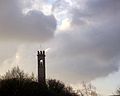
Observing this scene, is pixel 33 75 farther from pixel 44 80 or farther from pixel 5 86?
pixel 5 86

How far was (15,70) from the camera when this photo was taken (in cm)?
8656

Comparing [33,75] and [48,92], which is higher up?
[33,75]

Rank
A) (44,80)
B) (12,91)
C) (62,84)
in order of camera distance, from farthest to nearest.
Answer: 1. (62,84)
2. (44,80)
3. (12,91)

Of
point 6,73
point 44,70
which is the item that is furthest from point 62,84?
point 6,73

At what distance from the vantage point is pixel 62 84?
270 ft

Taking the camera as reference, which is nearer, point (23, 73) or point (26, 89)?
point (26, 89)

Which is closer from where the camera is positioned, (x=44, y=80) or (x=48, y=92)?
(x=48, y=92)

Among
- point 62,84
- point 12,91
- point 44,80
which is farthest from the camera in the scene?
point 62,84

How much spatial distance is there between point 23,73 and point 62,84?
762cm

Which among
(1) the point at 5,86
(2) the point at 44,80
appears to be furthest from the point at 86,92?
(1) the point at 5,86

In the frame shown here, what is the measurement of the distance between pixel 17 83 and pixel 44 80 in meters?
11.2

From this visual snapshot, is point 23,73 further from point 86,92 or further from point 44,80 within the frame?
point 86,92

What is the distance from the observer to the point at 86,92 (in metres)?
77.9

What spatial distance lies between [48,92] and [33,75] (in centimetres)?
1683
